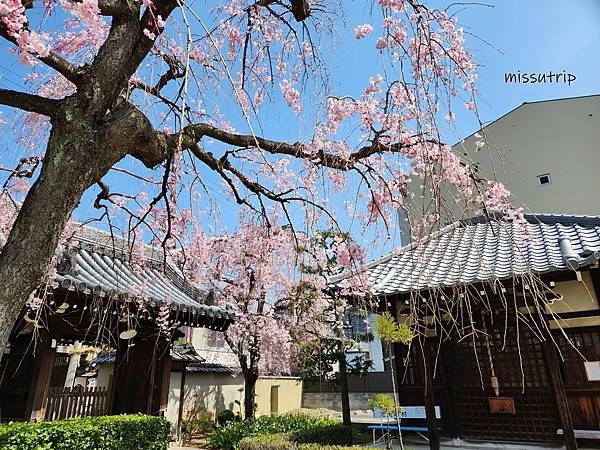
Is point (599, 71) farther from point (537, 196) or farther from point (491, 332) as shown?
point (537, 196)

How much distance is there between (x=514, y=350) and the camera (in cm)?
661

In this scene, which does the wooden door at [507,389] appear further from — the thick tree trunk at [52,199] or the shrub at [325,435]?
the thick tree trunk at [52,199]

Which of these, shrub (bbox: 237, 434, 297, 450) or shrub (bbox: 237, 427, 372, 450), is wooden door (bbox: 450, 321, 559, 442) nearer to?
shrub (bbox: 237, 427, 372, 450)

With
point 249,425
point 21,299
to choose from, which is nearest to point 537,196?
point 249,425

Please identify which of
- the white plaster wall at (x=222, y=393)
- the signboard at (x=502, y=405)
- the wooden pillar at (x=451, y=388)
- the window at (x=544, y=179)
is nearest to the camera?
the signboard at (x=502, y=405)

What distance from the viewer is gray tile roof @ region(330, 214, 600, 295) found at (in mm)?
5348

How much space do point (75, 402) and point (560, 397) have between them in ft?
23.0

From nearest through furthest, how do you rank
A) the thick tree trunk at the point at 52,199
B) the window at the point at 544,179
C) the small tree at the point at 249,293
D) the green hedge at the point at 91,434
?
the thick tree trunk at the point at 52,199
the green hedge at the point at 91,434
the small tree at the point at 249,293
the window at the point at 544,179

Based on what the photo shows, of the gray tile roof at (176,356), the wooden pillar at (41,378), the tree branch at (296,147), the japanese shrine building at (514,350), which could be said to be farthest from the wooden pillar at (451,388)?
the gray tile roof at (176,356)

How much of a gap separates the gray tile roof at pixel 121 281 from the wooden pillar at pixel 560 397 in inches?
200

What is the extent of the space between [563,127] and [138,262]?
46.1 ft

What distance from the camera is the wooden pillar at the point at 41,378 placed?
16.8 feet

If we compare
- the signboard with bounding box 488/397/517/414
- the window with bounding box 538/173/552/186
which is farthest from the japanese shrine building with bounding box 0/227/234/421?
the window with bounding box 538/173/552/186

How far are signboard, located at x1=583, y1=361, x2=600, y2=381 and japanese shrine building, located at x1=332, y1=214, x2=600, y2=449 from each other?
0.01m
